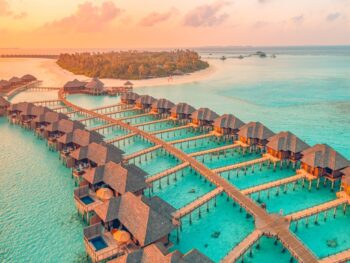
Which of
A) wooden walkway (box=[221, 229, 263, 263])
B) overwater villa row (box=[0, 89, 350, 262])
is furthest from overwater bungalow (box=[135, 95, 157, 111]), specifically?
wooden walkway (box=[221, 229, 263, 263])

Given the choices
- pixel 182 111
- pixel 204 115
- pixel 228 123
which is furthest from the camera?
pixel 182 111

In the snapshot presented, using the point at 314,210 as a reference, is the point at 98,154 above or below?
above

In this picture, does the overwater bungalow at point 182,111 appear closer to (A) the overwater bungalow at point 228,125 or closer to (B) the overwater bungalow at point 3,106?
(A) the overwater bungalow at point 228,125


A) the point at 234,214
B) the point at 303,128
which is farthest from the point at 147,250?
the point at 303,128

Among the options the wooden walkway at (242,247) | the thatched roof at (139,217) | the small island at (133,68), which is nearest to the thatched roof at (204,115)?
the thatched roof at (139,217)

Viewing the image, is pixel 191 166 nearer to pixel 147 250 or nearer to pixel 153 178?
pixel 153 178

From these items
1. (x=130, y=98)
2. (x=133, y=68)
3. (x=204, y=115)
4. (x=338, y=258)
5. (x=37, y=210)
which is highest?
(x=133, y=68)

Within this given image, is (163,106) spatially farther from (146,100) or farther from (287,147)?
(287,147)

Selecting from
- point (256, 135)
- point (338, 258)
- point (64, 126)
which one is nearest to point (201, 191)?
point (256, 135)
